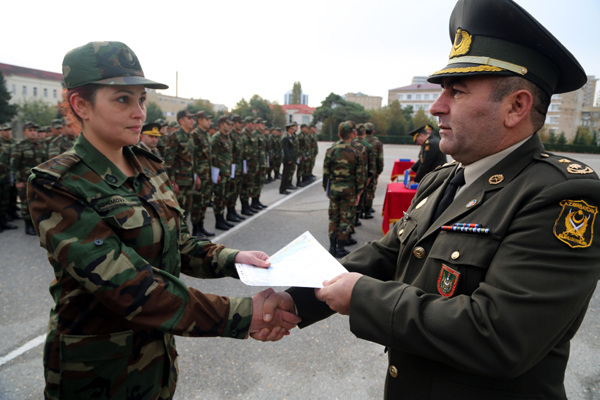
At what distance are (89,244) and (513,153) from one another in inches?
61.6

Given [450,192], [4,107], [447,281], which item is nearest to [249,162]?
[450,192]

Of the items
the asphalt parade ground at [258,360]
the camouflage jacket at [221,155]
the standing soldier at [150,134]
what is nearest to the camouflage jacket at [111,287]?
the asphalt parade ground at [258,360]

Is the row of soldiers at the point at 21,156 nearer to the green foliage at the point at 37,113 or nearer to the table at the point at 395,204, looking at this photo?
the table at the point at 395,204

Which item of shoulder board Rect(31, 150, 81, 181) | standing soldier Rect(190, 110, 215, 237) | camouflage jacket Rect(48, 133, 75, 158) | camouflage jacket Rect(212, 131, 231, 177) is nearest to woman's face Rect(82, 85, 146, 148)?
shoulder board Rect(31, 150, 81, 181)

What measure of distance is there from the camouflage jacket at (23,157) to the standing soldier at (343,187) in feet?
19.7

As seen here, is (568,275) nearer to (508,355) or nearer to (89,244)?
(508,355)

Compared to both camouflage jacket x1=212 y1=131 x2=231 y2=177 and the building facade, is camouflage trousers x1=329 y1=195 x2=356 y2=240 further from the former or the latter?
the building facade

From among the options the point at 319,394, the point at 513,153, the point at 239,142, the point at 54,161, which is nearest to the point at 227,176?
the point at 239,142

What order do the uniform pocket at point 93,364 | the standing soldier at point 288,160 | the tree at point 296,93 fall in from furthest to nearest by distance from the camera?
the tree at point 296,93, the standing soldier at point 288,160, the uniform pocket at point 93,364

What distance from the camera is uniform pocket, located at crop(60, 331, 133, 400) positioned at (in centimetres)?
149

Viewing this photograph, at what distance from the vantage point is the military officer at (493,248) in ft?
3.37

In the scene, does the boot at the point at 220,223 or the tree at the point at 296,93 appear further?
the tree at the point at 296,93

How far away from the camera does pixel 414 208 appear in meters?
1.77

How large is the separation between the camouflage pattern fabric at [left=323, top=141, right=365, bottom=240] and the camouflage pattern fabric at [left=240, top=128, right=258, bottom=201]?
3407 mm
